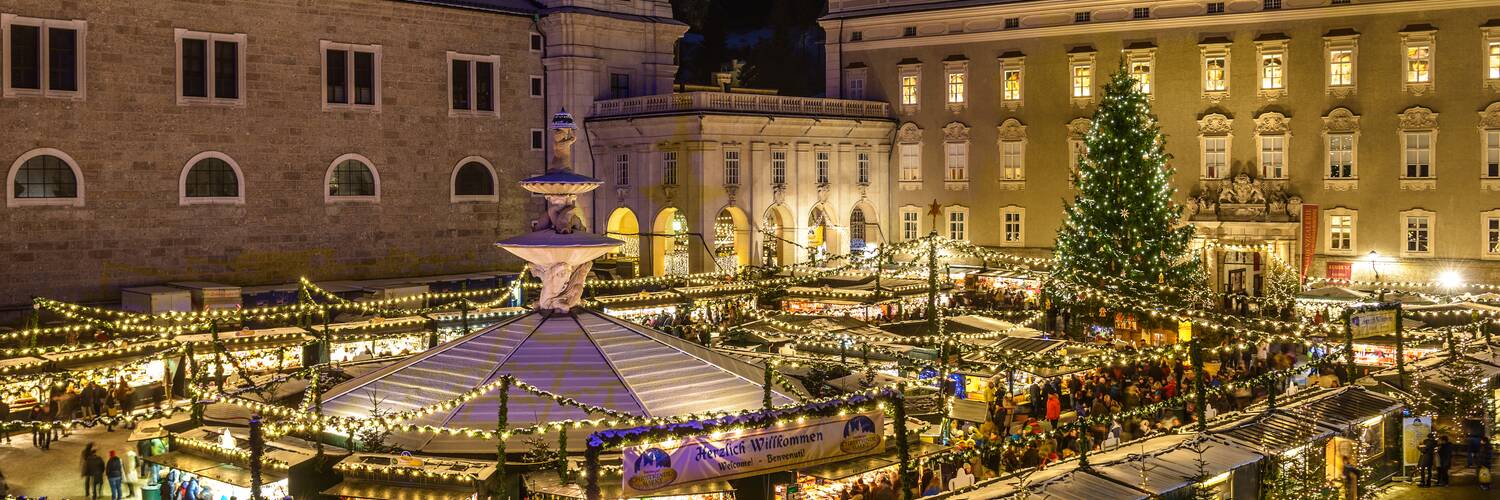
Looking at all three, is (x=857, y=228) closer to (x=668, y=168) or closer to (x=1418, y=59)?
(x=668, y=168)

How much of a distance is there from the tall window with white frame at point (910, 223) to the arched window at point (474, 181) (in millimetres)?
14940

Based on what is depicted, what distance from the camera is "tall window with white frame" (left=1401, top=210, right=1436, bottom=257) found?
43.6 m

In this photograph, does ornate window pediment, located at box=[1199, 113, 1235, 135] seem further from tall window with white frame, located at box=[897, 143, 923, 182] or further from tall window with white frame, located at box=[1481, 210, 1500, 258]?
tall window with white frame, located at box=[897, 143, 923, 182]

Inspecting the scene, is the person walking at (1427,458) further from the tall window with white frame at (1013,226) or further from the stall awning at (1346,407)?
the tall window with white frame at (1013,226)

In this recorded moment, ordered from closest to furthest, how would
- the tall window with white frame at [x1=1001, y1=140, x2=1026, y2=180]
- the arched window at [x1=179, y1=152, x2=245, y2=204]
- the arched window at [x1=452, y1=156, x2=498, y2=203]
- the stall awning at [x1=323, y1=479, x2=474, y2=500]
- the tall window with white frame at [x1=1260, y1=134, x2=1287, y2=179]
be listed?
the stall awning at [x1=323, y1=479, x2=474, y2=500], the arched window at [x1=179, y1=152, x2=245, y2=204], the tall window with white frame at [x1=1260, y1=134, x2=1287, y2=179], the arched window at [x1=452, y1=156, x2=498, y2=203], the tall window with white frame at [x1=1001, y1=140, x2=1026, y2=180]

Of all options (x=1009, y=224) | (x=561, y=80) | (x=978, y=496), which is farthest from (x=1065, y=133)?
(x=978, y=496)

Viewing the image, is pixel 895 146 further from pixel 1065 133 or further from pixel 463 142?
pixel 463 142

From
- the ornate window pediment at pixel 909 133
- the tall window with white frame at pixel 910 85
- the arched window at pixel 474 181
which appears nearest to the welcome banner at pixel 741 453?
the arched window at pixel 474 181

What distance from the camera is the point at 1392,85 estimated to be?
144 feet

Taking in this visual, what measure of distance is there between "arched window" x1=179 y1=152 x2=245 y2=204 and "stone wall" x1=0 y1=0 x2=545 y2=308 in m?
0.22

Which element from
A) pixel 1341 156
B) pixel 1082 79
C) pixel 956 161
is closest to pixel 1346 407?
pixel 1341 156

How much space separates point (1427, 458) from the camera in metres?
23.5

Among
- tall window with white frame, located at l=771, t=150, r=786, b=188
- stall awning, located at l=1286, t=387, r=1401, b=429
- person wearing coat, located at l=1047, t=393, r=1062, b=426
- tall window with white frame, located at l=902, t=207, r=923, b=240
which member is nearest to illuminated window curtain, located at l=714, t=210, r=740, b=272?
tall window with white frame, located at l=771, t=150, r=786, b=188

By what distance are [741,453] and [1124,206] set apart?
2538 cm
